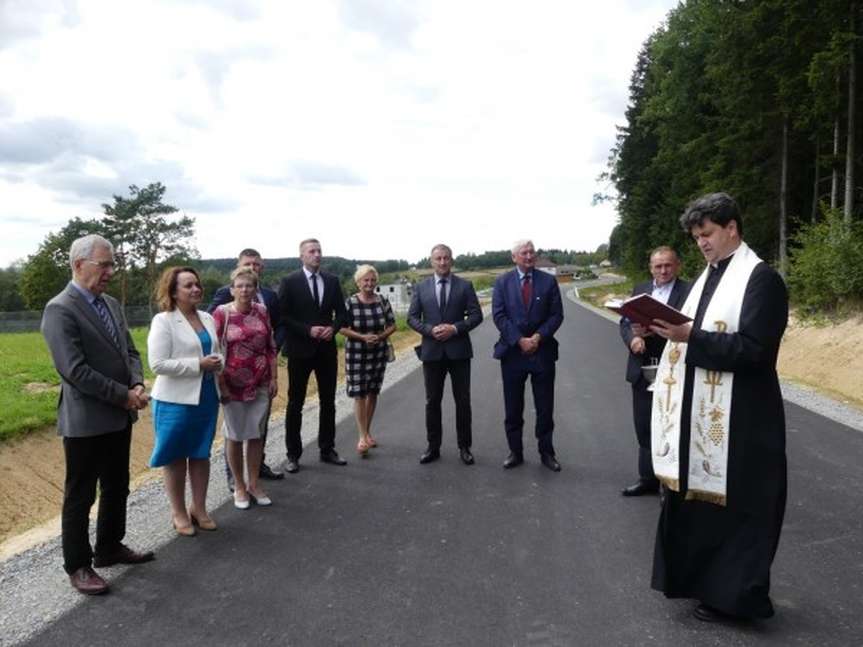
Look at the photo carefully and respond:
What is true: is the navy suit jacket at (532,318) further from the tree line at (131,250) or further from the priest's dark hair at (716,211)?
the tree line at (131,250)

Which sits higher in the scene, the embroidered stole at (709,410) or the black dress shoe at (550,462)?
the embroidered stole at (709,410)

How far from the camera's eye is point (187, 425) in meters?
4.26

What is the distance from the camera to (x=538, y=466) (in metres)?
5.84

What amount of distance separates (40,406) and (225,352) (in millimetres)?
4453

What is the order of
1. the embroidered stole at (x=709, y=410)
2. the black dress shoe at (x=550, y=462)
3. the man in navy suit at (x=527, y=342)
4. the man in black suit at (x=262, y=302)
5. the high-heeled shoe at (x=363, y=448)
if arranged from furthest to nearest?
the high-heeled shoe at (x=363, y=448) < the man in navy suit at (x=527, y=342) < the black dress shoe at (x=550, y=462) < the man in black suit at (x=262, y=302) < the embroidered stole at (x=709, y=410)

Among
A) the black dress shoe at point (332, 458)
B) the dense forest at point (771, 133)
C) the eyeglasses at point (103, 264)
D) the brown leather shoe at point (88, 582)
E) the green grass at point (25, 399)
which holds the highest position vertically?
the dense forest at point (771, 133)

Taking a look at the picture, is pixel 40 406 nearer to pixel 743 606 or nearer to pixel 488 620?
pixel 488 620

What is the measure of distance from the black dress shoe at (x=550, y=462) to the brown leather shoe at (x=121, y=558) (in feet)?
11.2

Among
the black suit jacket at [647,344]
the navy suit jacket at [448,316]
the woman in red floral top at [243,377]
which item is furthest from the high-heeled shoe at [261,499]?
the black suit jacket at [647,344]

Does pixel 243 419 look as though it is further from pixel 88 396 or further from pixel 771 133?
pixel 771 133

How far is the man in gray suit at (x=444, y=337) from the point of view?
6.05 meters

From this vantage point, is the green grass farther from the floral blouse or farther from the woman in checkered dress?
the woman in checkered dress

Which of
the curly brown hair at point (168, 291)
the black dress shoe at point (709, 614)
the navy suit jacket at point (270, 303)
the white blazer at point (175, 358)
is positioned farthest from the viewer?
the navy suit jacket at point (270, 303)

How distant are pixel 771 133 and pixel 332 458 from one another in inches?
816
